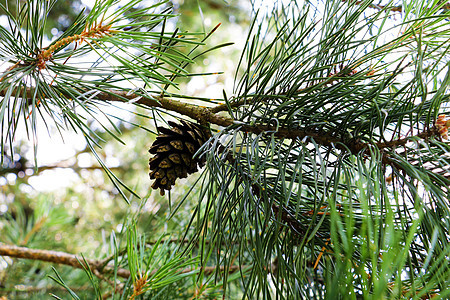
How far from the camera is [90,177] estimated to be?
2066 millimetres

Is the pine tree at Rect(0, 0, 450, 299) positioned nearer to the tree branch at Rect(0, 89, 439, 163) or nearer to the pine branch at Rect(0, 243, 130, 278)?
the tree branch at Rect(0, 89, 439, 163)

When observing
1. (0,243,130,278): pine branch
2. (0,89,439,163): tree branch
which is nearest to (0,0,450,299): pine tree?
(0,89,439,163): tree branch

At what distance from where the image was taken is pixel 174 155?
36cm

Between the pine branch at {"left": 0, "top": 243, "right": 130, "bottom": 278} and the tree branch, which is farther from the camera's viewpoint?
the pine branch at {"left": 0, "top": 243, "right": 130, "bottom": 278}

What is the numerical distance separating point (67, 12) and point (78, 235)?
954 millimetres

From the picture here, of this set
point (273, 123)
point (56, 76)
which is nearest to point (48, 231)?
point (56, 76)

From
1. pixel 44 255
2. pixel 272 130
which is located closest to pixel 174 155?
pixel 272 130

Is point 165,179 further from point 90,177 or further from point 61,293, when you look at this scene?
point 90,177

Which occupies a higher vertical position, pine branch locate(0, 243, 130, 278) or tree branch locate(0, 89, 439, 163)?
tree branch locate(0, 89, 439, 163)

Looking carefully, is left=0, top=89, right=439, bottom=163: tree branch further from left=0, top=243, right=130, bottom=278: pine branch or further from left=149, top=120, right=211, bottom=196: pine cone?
left=0, top=243, right=130, bottom=278: pine branch

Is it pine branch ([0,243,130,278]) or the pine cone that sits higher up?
the pine cone

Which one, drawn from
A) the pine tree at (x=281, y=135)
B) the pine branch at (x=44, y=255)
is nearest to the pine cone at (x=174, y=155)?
the pine tree at (x=281, y=135)

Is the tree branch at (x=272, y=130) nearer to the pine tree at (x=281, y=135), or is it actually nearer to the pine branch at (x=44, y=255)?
the pine tree at (x=281, y=135)

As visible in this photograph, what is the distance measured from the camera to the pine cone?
0.35 metres
